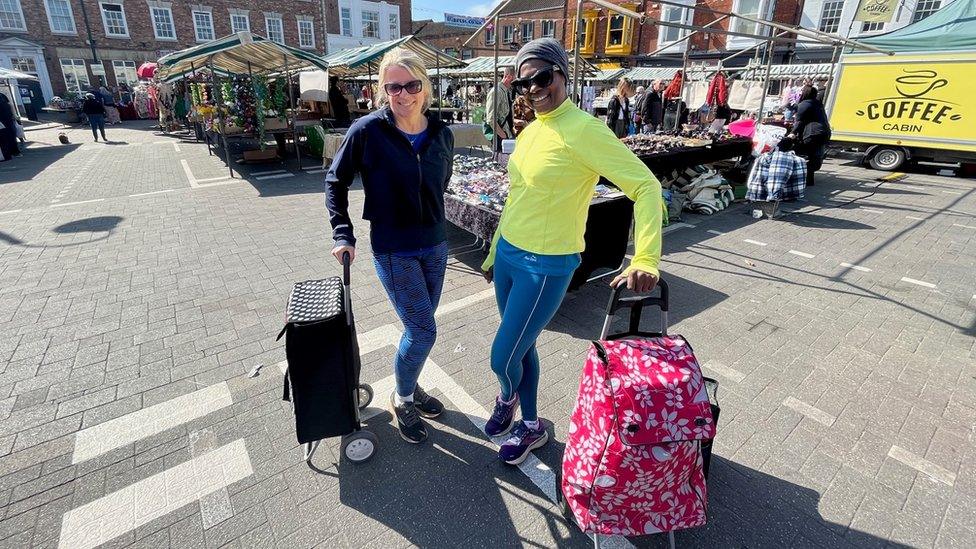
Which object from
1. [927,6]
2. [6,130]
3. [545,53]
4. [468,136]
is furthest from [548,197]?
[927,6]

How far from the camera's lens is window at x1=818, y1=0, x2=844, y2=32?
2106 centimetres

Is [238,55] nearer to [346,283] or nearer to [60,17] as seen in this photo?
[346,283]

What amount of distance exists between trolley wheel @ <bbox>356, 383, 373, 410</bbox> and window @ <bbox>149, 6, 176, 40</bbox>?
38042mm

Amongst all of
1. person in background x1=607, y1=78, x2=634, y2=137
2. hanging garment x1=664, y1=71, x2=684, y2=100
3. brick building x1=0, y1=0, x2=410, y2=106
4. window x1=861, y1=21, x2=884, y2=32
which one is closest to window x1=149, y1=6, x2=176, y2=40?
brick building x1=0, y1=0, x2=410, y2=106

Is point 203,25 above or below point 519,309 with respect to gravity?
above

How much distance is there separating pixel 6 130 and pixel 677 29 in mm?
23909

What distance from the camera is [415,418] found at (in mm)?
2770

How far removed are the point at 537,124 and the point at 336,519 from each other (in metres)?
2.15

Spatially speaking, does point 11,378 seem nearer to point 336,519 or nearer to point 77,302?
point 77,302

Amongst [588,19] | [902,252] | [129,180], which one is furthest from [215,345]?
[588,19]

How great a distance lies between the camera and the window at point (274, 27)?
33.0m

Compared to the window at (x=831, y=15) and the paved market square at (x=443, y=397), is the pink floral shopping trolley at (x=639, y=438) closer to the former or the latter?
the paved market square at (x=443, y=397)

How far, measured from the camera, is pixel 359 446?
2639mm

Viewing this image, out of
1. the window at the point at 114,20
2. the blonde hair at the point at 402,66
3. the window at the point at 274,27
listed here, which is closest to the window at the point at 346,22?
the window at the point at 274,27
